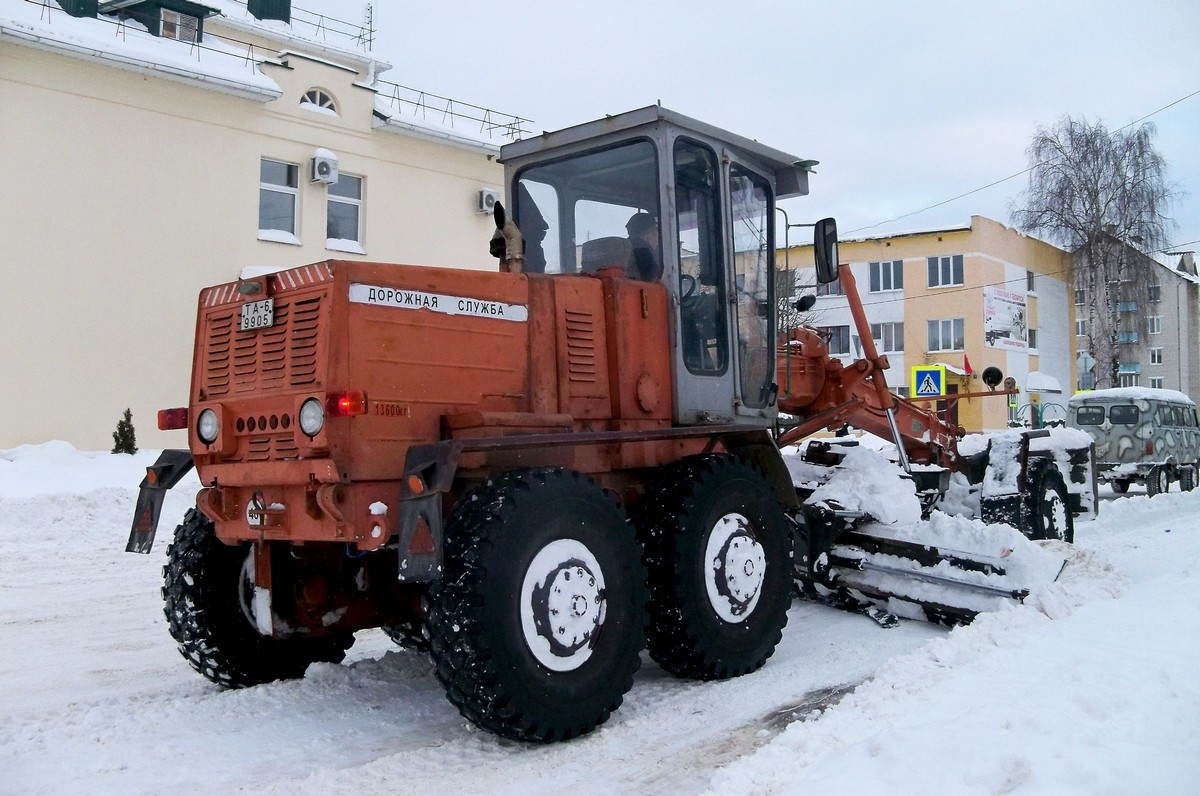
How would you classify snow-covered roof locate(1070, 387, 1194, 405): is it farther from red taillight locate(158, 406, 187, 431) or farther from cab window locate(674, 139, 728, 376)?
red taillight locate(158, 406, 187, 431)

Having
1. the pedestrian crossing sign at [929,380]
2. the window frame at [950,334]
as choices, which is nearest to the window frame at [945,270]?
the window frame at [950,334]

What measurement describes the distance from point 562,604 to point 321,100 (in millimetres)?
17708

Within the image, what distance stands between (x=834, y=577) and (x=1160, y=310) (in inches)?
2395

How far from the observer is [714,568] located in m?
5.68

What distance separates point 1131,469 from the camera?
18.6 metres

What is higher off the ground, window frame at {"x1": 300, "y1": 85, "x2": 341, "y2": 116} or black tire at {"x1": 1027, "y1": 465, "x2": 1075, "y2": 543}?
window frame at {"x1": 300, "y1": 85, "x2": 341, "y2": 116}

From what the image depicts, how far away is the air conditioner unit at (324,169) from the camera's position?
62.3ft

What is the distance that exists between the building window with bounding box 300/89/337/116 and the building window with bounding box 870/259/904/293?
88.2 ft

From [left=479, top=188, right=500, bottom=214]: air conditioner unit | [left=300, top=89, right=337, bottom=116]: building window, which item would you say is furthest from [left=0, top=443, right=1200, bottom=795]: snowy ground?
[left=479, top=188, right=500, bottom=214]: air conditioner unit

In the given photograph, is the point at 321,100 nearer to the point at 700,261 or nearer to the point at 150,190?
the point at 150,190

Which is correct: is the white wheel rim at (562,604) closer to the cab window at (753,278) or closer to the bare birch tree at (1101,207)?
the cab window at (753,278)

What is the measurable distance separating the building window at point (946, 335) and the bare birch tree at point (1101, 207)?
5.78 metres

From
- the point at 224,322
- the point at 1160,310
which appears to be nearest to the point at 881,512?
the point at 224,322

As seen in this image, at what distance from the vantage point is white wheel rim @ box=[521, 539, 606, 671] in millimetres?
4562
